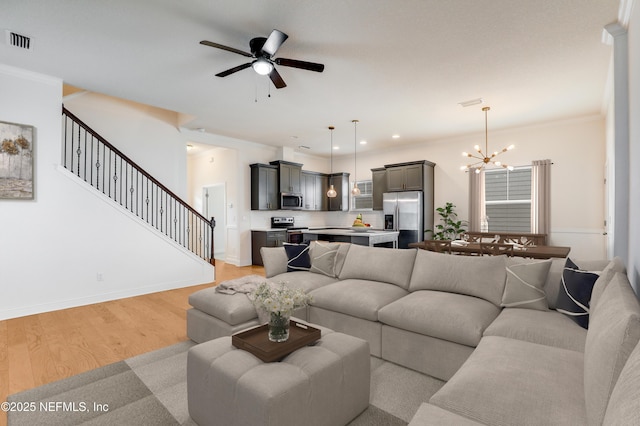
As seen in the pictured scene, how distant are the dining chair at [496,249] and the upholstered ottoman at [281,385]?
2865mm

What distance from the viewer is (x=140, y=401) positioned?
2.16m

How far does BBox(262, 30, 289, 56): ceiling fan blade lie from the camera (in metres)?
2.75

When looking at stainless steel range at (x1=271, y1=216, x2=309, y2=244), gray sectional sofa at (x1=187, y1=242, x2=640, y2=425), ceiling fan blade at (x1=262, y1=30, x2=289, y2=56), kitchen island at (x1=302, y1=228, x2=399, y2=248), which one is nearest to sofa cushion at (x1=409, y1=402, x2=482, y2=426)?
gray sectional sofa at (x1=187, y1=242, x2=640, y2=425)

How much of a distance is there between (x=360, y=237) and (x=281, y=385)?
5.16 m

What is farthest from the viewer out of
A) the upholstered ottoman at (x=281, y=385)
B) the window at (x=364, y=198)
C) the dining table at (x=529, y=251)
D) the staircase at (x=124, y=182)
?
the window at (x=364, y=198)

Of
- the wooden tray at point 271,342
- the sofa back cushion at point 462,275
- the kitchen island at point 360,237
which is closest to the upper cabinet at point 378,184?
the kitchen island at point 360,237

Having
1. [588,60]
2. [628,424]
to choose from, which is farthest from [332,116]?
[628,424]

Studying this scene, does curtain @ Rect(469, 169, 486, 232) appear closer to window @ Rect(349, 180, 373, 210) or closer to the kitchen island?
the kitchen island

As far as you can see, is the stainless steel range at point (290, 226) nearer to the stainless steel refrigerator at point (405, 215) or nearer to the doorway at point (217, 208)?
the doorway at point (217, 208)

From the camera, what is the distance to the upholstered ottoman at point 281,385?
1.55m

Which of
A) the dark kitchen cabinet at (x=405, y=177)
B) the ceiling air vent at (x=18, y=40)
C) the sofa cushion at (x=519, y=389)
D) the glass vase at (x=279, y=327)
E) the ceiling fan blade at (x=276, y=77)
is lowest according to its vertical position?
the sofa cushion at (x=519, y=389)

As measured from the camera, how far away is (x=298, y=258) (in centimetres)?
409

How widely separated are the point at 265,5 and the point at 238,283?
2607 millimetres

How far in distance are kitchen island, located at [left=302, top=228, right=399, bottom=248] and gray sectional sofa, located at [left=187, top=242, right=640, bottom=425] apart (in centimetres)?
262
